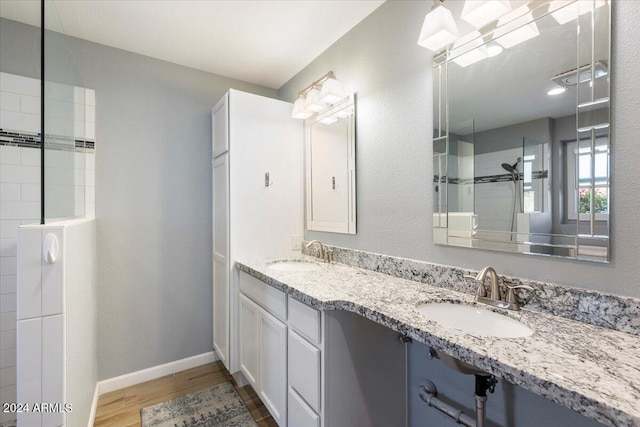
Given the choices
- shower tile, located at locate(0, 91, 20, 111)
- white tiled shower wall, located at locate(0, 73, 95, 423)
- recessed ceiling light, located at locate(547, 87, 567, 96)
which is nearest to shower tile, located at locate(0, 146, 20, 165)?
white tiled shower wall, located at locate(0, 73, 95, 423)

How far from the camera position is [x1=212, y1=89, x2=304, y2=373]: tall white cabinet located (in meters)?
2.04

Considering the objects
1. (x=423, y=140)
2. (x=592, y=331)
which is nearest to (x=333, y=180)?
(x=423, y=140)

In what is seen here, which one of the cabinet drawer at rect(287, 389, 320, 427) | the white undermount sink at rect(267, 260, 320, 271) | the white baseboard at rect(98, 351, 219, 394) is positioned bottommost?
the white baseboard at rect(98, 351, 219, 394)

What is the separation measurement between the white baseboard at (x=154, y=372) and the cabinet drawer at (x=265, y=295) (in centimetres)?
86

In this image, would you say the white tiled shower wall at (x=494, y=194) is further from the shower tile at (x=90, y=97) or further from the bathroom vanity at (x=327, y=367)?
the shower tile at (x=90, y=97)

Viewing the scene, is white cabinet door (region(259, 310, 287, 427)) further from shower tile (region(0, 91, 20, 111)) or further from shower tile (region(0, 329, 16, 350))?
shower tile (region(0, 91, 20, 111))

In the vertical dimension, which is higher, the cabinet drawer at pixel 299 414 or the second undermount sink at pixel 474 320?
the second undermount sink at pixel 474 320

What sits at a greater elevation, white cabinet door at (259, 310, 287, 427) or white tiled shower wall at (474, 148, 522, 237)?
white tiled shower wall at (474, 148, 522, 237)

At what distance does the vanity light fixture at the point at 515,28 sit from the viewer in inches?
42.9

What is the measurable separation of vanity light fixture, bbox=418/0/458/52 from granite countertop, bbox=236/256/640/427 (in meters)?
1.07

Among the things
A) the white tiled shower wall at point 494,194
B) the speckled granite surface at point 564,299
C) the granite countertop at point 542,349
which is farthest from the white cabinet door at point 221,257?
the white tiled shower wall at point 494,194

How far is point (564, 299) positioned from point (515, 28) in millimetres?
1008

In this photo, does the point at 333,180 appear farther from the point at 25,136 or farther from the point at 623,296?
the point at 25,136

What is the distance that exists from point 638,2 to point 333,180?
150 centimetres
